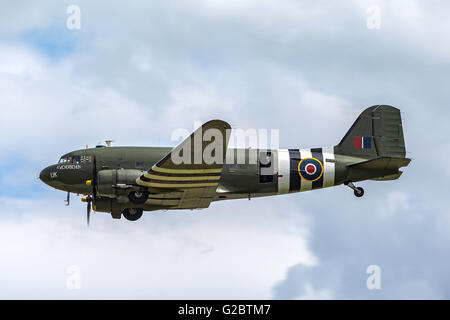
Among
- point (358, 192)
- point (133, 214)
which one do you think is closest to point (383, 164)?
point (358, 192)

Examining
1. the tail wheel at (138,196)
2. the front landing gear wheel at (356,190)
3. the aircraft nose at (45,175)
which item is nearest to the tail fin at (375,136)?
the front landing gear wheel at (356,190)

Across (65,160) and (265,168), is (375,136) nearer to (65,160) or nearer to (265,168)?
(265,168)

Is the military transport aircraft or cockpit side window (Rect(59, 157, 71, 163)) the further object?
cockpit side window (Rect(59, 157, 71, 163))

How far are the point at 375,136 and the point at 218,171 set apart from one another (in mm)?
8747

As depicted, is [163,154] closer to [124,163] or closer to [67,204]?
[124,163]

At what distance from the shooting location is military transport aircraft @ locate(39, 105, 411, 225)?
116 ft

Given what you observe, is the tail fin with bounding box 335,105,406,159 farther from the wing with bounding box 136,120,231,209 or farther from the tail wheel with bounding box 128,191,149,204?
the tail wheel with bounding box 128,191,149,204

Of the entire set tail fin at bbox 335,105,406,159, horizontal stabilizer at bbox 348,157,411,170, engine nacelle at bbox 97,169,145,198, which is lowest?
engine nacelle at bbox 97,169,145,198

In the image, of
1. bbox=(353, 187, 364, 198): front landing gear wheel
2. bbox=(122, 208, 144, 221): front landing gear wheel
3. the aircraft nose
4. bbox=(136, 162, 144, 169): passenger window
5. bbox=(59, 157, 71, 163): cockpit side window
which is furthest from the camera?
bbox=(353, 187, 364, 198): front landing gear wheel

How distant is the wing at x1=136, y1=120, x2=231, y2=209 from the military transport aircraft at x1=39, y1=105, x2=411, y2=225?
0.12ft

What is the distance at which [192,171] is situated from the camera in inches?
1352

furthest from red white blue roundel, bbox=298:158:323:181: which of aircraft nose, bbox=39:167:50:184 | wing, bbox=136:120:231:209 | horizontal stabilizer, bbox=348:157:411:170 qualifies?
aircraft nose, bbox=39:167:50:184

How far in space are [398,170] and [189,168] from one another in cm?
985
